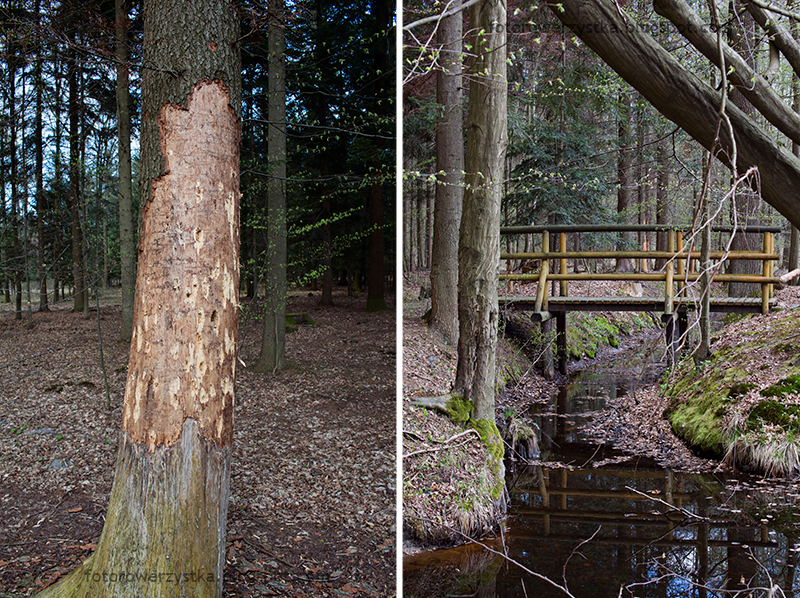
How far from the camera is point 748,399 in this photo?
178 inches

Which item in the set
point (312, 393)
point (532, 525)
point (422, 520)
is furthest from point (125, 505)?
point (312, 393)

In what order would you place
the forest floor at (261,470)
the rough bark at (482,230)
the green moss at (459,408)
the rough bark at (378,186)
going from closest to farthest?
the forest floor at (261,470)
the rough bark at (482,230)
the green moss at (459,408)
the rough bark at (378,186)

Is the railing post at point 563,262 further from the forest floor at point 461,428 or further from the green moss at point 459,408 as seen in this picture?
the green moss at point 459,408

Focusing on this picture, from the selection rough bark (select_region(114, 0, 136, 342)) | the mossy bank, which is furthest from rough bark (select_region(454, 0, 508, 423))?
rough bark (select_region(114, 0, 136, 342))

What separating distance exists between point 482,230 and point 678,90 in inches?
66.6

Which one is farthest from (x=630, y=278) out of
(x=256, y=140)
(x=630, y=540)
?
(x=256, y=140)

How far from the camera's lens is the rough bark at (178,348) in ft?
7.65

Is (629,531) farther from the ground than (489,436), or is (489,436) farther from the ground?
(489,436)

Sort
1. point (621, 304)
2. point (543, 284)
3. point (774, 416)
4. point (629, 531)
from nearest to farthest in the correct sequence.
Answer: point (629, 531) < point (774, 416) < point (621, 304) < point (543, 284)

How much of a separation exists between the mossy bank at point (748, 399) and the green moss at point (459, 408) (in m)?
1.34

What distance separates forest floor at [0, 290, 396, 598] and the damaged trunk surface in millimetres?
847

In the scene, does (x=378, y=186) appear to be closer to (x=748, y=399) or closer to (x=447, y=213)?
(x=447, y=213)

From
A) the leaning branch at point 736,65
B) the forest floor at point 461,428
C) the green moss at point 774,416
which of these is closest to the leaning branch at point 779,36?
the leaning branch at point 736,65

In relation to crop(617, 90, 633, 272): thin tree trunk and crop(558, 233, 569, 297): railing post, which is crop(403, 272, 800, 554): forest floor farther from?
crop(617, 90, 633, 272): thin tree trunk
